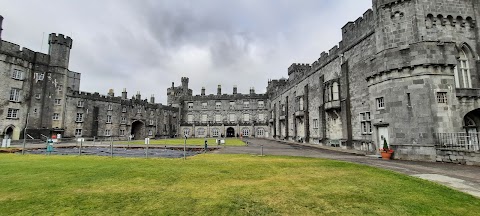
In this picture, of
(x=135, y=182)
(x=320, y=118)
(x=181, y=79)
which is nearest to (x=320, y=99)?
(x=320, y=118)

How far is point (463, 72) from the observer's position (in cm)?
1661

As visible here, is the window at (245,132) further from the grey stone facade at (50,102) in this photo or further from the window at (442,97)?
the window at (442,97)

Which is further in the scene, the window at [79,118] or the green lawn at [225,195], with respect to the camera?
the window at [79,118]

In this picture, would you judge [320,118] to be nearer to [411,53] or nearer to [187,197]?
[411,53]

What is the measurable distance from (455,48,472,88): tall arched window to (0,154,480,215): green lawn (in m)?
13.5

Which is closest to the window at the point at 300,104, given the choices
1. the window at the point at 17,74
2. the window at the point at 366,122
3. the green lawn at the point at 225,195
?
the window at the point at 366,122

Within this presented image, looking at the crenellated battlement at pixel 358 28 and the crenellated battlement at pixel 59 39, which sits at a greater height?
the crenellated battlement at pixel 59 39

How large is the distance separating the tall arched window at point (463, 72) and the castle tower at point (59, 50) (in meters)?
48.8

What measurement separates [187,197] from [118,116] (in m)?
48.8

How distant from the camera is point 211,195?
594cm

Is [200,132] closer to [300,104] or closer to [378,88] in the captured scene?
[300,104]

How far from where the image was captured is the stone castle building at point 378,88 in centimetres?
1430

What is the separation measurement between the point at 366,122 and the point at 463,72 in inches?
286

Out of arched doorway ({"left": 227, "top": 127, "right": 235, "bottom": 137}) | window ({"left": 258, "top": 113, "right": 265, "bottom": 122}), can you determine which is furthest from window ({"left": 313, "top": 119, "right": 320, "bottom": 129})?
arched doorway ({"left": 227, "top": 127, "right": 235, "bottom": 137})
